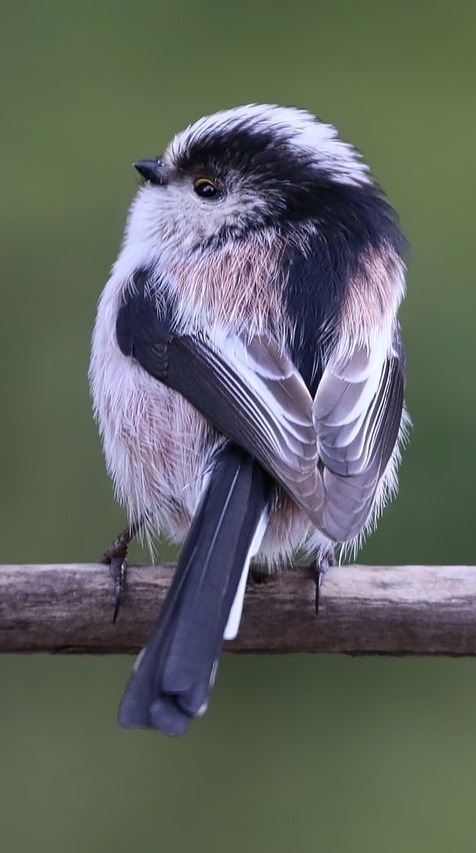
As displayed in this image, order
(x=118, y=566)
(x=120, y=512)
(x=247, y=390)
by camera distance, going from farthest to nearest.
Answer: (x=120, y=512) → (x=118, y=566) → (x=247, y=390)

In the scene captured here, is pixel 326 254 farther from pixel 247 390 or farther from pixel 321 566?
pixel 321 566

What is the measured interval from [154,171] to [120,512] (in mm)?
1319

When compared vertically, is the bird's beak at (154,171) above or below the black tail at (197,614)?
above

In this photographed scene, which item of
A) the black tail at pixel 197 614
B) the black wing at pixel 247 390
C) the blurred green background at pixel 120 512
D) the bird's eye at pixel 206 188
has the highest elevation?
the bird's eye at pixel 206 188

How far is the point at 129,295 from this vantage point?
3074 mm

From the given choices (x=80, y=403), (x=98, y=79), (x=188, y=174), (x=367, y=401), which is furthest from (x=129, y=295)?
(x=98, y=79)

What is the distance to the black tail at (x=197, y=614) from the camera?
7.43ft

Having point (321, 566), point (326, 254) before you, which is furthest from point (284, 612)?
point (326, 254)

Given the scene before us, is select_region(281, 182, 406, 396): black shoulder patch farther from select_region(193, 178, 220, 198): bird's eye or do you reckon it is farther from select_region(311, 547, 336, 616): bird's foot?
select_region(311, 547, 336, 616): bird's foot

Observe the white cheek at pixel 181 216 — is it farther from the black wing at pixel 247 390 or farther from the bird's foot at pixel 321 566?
the bird's foot at pixel 321 566

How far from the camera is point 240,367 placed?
8.96 ft

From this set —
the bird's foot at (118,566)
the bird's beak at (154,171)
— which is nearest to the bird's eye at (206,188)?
the bird's beak at (154,171)

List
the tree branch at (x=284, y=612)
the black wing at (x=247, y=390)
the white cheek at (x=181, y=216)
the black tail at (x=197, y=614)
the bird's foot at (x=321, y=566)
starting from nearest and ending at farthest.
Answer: the black tail at (x=197, y=614) → the black wing at (x=247, y=390) → the tree branch at (x=284, y=612) → the bird's foot at (x=321, y=566) → the white cheek at (x=181, y=216)

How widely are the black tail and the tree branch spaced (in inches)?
10.7
